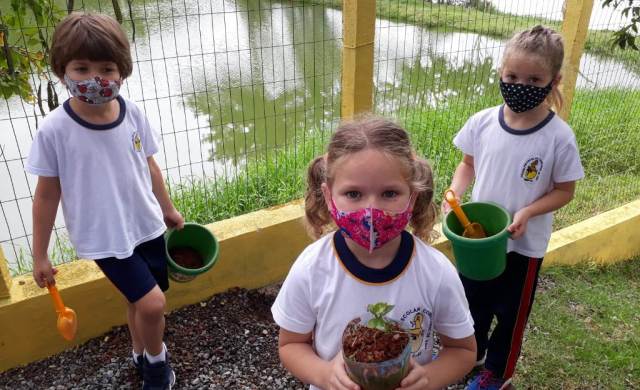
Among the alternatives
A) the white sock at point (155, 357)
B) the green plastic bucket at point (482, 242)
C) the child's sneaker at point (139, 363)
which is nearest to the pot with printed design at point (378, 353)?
the green plastic bucket at point (482, 242)

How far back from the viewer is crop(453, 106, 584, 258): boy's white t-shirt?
7.34 feet

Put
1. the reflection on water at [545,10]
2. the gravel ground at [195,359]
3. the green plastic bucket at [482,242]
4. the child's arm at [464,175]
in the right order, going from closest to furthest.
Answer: the green plastic bucket at [482,242] → the child's arm at [464,175] → the gravel ground at [195,359] → the reflection on water at [545,10]

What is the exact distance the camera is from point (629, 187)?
5230 millimetres

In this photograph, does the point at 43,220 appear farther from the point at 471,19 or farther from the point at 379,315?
the point at 471,19

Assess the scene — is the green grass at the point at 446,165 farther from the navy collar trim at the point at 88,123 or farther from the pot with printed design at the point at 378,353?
the pot with printed design at the point at 378,353

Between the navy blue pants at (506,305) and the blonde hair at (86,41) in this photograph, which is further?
the navy blue pants at (506,305)

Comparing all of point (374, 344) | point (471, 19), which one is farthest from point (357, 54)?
point (374, 344)

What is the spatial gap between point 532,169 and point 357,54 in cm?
137

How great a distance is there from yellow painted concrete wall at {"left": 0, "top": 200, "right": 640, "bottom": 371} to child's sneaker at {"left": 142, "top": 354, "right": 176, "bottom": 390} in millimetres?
541

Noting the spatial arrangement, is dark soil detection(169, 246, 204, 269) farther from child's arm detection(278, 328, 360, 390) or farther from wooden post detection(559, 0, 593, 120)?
wooden post detection(559, 0, 593, 120)

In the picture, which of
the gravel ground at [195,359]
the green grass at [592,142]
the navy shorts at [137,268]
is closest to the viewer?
the navy shorts at [137,268]

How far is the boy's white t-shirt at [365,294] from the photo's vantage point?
144 centimetres

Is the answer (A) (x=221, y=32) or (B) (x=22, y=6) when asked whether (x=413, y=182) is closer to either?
(B) (x=22, y=6)

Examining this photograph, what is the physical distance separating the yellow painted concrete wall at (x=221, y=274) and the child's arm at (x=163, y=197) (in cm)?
56
